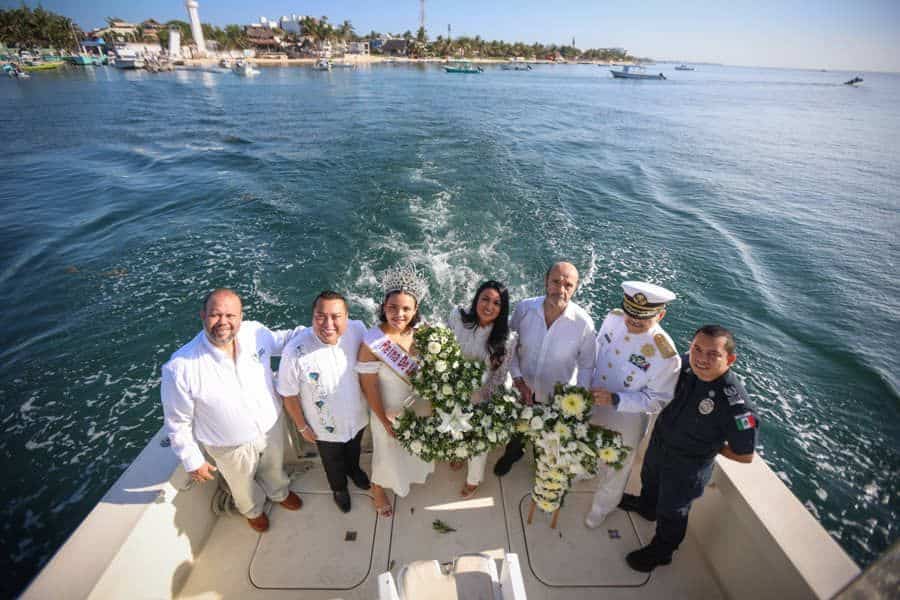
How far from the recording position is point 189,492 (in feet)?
9.77

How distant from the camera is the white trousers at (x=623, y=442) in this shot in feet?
10.2

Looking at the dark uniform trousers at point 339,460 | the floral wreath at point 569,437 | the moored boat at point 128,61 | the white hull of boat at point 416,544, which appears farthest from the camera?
the moored boat at point 128,61

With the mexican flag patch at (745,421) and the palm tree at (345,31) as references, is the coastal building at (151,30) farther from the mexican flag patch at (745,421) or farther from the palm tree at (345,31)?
the mexican flag patch at (745,421)

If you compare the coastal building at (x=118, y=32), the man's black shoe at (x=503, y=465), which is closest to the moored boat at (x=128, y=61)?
the coastal building at (x=118, y=32)

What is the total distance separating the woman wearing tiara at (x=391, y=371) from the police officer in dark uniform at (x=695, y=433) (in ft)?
5.92

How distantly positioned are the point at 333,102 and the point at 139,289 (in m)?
32.8

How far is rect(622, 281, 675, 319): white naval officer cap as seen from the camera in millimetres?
2795

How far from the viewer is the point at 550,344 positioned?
11.1 ft

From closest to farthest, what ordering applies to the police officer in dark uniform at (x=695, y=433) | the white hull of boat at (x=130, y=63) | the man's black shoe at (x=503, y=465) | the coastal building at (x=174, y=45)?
the police officer in dark uniform at (x=695, y=433) → the man's black shoe at (x=503, y=465) → the white hull of boat at (x=130, y=63) → the coastal building at (x=174, y=45)

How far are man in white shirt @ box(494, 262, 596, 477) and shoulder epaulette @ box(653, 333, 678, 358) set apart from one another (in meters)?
0.52

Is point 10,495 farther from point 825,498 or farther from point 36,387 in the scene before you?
point 825,498

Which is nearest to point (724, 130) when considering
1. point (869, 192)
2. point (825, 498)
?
point (869, 192)

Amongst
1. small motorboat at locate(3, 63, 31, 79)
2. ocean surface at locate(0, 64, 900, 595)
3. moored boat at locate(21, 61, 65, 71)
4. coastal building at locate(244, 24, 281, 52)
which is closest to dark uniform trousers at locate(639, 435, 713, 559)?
ocean surface at locate(0, 64, 900, 595)

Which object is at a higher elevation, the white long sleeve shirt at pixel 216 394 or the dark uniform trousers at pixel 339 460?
the white long sleeve shirt at pixel 216 394
